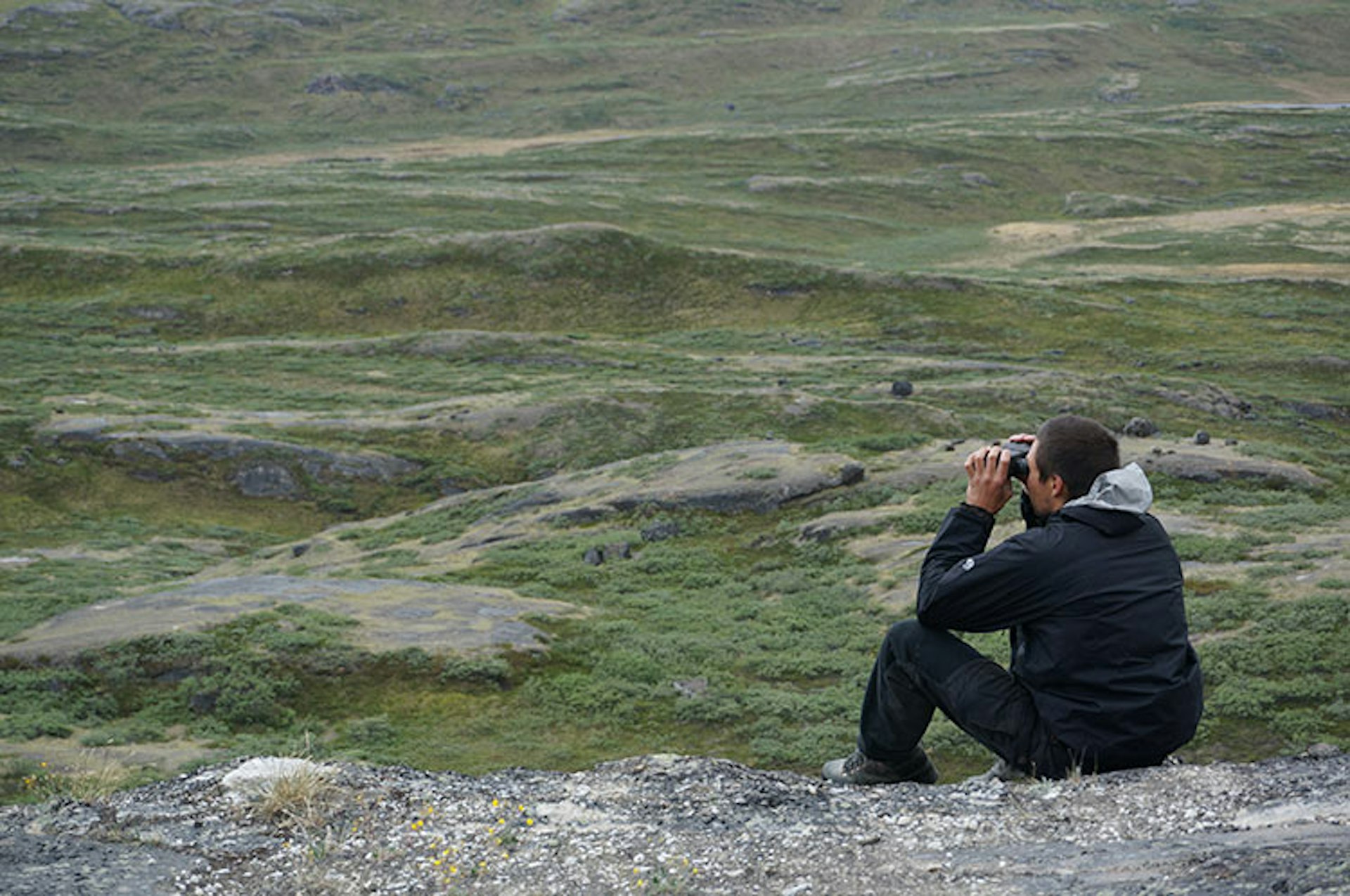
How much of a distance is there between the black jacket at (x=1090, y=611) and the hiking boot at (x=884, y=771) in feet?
5.03

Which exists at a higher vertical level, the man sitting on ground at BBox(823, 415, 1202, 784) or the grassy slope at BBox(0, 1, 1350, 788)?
the man sitting on ground at BBox(823, 415, 1202, 784)

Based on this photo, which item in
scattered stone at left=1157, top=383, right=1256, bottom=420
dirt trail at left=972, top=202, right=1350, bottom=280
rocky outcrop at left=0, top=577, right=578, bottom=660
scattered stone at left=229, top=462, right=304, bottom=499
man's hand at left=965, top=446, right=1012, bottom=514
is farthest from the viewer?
dirt trail at left=972, top=202, right=1350, bottom=280

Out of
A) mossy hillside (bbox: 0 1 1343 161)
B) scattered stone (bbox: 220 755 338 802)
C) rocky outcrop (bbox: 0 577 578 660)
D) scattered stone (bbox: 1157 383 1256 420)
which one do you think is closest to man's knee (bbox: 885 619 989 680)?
scattered stone (bbox: 220 755 338 802)

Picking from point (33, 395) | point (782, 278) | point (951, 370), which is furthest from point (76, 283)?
point (951, 370)

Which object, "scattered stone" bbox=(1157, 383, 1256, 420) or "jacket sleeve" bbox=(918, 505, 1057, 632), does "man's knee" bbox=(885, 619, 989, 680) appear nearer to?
"jacket sleeve" bbox=(918, 505, 1057, 632)

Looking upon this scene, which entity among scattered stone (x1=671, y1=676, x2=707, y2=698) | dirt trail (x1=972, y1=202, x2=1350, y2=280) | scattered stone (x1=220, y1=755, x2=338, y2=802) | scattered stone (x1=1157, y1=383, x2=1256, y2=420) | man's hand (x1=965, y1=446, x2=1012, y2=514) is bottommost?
dirt trail (x1=972, y1=202, x2=1350, y2=280)

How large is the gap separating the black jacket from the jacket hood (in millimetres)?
61

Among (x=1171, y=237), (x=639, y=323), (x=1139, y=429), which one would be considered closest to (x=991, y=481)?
(x=1139, y=429)

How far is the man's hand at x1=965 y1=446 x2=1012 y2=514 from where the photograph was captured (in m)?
9.47

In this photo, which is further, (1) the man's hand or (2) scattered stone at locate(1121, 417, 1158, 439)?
(2) scattered stone at locate(1121, 417, 1158, 439)

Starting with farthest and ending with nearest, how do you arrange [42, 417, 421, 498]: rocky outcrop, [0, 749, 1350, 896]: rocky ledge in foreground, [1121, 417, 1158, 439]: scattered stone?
[42, 417, 421, 498]: rocky outcrop, [1121, 417, 1158, 439]: scattered stone, [0, 749, 1350, 896]: rocky ledge in foreground

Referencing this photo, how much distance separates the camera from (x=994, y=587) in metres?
8.95

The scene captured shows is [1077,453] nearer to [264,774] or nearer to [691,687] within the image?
[264,774]

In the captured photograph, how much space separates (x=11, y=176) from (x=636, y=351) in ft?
290
